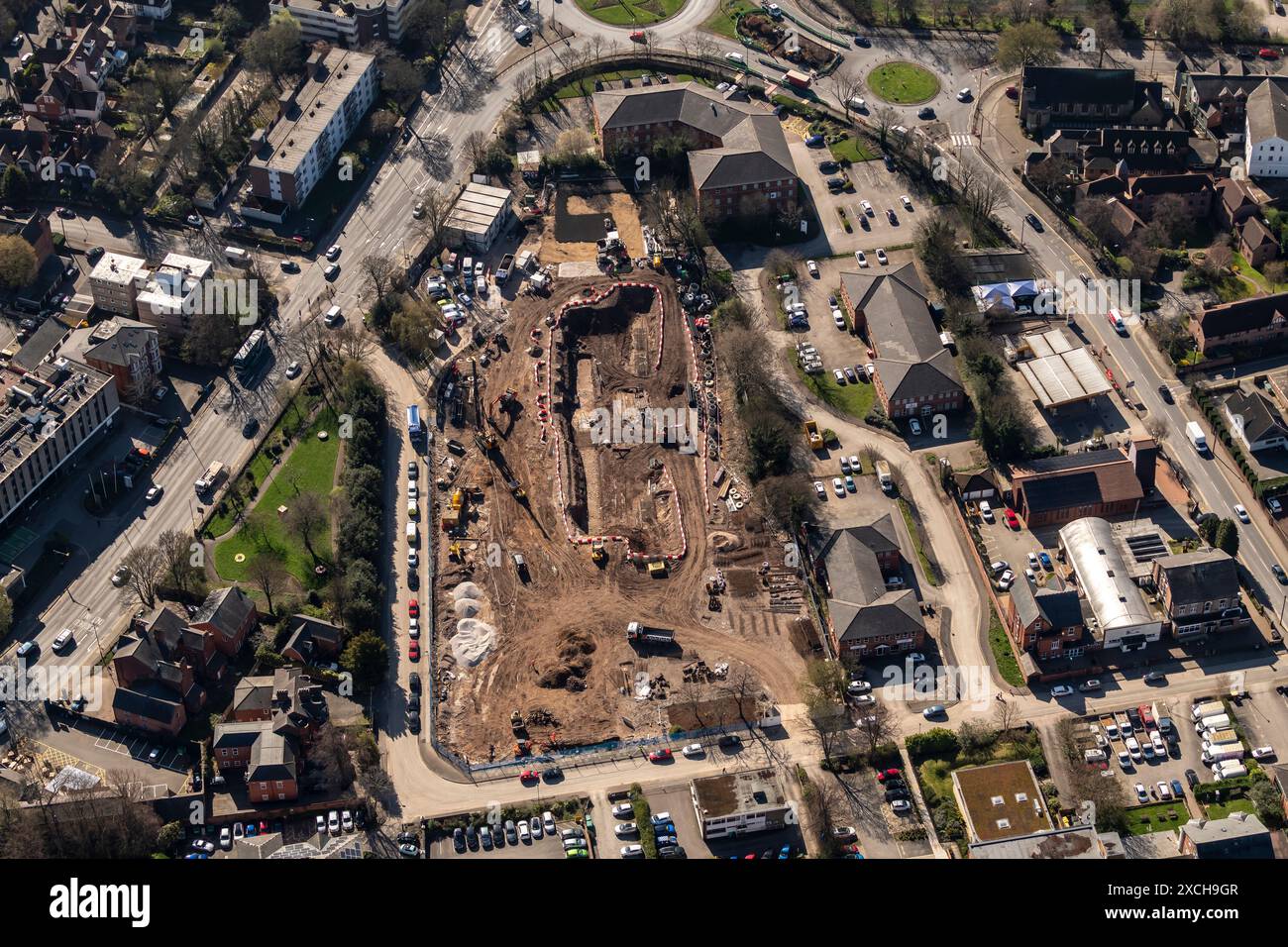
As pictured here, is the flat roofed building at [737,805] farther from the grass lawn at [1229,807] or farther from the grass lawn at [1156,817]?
the grass lawn at [1229,807]

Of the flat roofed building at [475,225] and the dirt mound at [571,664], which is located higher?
the flat roofed building at [475,225]

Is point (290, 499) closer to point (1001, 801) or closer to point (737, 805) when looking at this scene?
point (737, 805)

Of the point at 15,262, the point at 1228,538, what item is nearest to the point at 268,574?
the point at 15,262

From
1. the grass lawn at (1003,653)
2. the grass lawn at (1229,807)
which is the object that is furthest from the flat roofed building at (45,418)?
the grass lawn at (1229,807)

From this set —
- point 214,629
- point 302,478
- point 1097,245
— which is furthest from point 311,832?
point 1097,245

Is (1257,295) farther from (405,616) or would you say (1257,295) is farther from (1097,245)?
(405,616)
